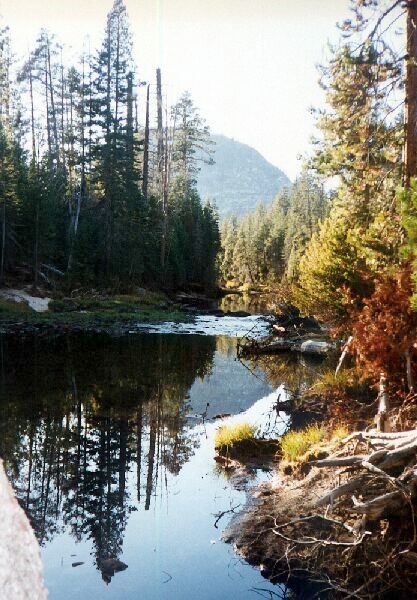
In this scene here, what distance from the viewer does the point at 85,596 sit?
5695 millimetres

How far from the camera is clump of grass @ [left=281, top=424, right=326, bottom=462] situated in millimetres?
9195

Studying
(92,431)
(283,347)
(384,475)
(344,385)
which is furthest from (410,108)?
(283,347)

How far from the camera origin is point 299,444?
932 centimetres

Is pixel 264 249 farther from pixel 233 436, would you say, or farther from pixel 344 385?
pixel 233 436

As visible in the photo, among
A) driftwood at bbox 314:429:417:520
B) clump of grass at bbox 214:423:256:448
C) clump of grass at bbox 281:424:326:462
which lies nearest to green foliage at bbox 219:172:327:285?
clump of grass at bbox 214:423:256:448

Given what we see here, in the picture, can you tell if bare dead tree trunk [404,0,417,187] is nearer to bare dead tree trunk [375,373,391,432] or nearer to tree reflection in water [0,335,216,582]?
bare dead tree trunk [375,373,391,432]

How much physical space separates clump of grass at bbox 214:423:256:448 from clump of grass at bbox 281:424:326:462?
0.87 metres

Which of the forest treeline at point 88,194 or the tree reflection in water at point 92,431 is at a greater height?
the forest treeline at point 88,194

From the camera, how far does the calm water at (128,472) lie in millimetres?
6180

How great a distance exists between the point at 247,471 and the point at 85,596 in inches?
166

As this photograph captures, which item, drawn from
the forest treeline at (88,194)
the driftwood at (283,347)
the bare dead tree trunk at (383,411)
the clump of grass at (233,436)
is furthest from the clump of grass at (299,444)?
the forest treeline at (88,194)

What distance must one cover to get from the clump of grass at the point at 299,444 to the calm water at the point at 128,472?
2.09 feet

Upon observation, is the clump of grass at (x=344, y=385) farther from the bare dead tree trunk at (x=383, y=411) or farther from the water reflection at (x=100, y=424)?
the bare dead tree trunk at (x=383, y=411)

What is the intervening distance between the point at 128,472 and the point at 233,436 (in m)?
2.42
